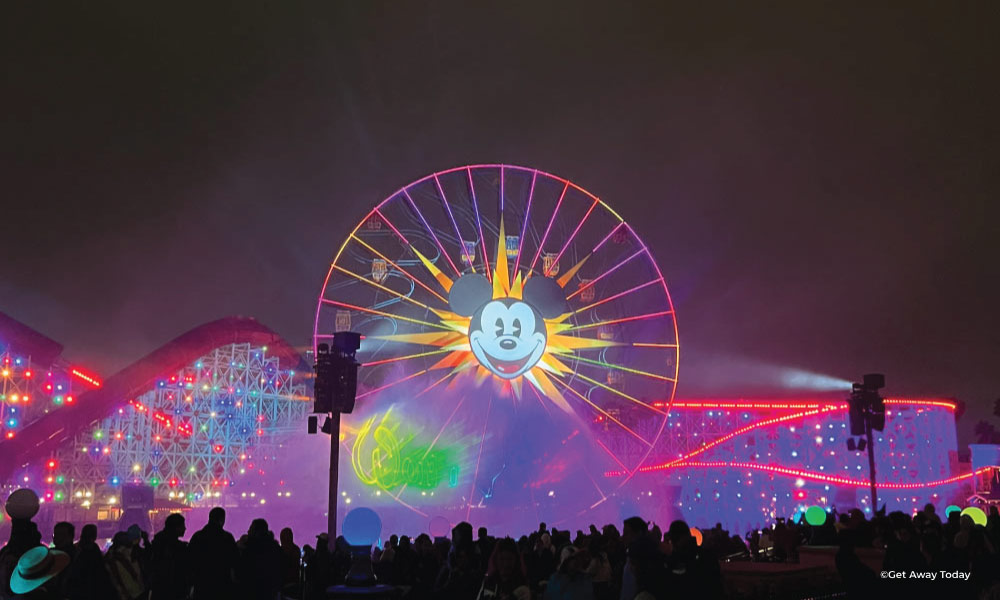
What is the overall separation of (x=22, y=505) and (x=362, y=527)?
10.5ft

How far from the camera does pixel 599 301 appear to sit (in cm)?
2680

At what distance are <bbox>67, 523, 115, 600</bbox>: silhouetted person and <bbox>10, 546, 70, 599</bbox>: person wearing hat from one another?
1816 mm

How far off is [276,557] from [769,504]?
4640cm

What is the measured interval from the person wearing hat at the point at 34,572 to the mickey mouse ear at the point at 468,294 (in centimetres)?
1986

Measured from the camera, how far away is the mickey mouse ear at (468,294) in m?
25.0

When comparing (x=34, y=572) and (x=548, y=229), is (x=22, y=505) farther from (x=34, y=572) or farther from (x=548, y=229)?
(x=548, y=229)

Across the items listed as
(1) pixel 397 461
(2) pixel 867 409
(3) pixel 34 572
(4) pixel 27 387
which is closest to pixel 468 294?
(1) pixel 397 461

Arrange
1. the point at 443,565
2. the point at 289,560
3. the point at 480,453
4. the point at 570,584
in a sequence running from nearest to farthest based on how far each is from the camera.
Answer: the point at 570,584 → the point at 443,565 → the point at 289,560 → the point at 480,453

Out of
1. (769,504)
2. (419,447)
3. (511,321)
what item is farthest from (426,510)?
(769,504)

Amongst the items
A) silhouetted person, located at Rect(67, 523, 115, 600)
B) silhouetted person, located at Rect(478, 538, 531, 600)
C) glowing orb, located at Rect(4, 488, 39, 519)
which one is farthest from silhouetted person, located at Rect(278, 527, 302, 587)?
silhouetted person, located at Rect(478, 538, 531, 600)

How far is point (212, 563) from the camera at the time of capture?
24.0 feet

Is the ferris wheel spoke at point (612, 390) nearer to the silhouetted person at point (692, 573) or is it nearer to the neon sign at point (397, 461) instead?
the neon sign at point (397, 461)

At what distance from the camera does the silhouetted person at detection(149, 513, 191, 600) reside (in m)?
7.45

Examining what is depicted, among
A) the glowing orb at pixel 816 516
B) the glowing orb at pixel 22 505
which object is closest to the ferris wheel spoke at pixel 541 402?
the glowing orb at pixel 816 516
